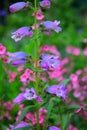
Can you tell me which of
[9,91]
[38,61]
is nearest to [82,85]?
[9,91]

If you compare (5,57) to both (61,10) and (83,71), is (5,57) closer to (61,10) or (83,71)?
(83,71)

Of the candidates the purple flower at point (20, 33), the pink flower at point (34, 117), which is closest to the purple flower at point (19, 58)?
the purple flower at point (20, 33)

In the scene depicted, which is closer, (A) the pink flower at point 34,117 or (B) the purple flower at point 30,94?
(B) the purple flower at point 30,94

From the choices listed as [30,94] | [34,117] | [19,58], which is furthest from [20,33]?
[34,117]

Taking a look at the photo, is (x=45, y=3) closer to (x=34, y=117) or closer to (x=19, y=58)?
(x=19, y=58)

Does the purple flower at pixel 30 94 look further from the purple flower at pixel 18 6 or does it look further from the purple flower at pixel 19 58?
the purple flower at pixel 18 6

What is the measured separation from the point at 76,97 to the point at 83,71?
0.99ft

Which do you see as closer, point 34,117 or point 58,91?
point 58,91

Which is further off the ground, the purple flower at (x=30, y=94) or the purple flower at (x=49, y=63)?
the purple flower at (x=49, y=63)

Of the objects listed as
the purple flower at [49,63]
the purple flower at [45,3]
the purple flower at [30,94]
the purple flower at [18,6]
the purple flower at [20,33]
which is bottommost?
the purple flower at [30,94]

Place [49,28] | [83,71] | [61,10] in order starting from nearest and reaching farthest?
[49,28]
[83,71]
[61,10]

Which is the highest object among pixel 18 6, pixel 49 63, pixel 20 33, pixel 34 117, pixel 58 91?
pixel 18 6

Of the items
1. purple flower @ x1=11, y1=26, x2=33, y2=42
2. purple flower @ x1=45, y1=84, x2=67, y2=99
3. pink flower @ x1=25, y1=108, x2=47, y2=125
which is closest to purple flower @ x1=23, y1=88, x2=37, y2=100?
purple flower @ x1=45, y1=84, x2=67, y2=99

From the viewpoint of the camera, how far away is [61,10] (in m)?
7.64
